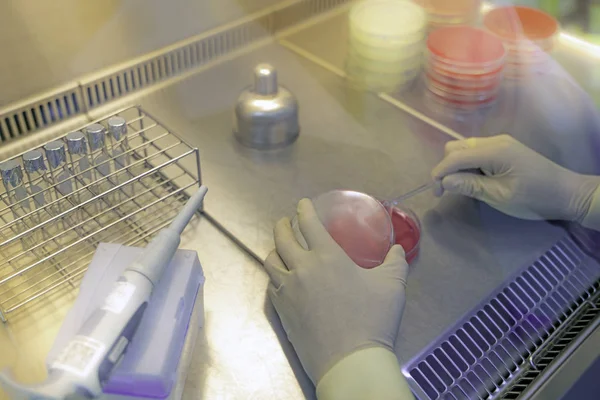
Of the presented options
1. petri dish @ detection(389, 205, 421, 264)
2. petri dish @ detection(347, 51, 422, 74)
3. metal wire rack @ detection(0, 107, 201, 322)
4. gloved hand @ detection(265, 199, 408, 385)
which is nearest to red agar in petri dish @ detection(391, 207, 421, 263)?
petri dish @ detection(389, 205, 421, 264)

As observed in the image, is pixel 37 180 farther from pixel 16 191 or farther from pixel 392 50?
pixel 392 50

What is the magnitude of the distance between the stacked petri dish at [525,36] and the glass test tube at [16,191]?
3.83 feet

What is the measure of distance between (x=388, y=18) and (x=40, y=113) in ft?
2.84

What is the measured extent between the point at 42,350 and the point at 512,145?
0.92 m

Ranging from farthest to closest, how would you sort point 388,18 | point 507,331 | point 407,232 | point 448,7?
1. point 448,7
2. point 388,18
3. point 407,232
4. point 507,331

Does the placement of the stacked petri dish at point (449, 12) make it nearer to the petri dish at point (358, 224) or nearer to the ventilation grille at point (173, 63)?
the ventilation grille at point (173, 63)

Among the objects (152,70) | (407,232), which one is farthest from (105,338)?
(152,70)

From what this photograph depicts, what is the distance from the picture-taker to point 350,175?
1.29m

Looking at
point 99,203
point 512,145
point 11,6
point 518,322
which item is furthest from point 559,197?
point 11,6

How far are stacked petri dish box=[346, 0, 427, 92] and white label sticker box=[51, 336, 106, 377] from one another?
3.36ft

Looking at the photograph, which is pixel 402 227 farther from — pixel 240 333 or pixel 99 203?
pixel 99 203

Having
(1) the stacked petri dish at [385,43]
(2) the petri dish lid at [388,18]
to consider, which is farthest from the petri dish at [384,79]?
(2) the petri dish lid at [388,18]

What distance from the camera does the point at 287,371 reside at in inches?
36.9

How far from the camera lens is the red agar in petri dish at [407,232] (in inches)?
43.4
